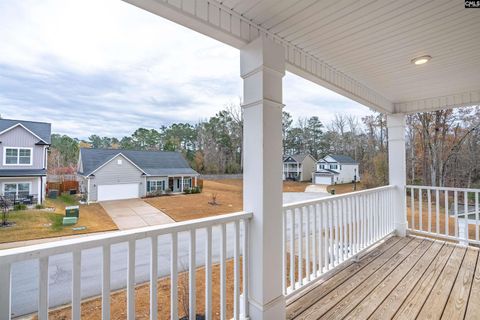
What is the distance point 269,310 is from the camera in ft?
5.77

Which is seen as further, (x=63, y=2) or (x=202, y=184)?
(x=202, y=184)

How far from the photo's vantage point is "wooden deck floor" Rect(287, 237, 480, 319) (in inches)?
78.0

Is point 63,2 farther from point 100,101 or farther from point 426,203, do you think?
point 426,203

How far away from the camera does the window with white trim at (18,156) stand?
0.97 metres

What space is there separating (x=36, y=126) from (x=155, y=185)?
678mm

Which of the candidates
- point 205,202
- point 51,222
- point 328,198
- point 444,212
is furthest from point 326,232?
point 444,212

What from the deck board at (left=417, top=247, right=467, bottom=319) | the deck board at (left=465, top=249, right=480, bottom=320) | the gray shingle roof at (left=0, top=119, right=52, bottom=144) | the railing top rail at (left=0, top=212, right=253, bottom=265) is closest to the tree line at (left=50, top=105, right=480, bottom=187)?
the gray shingle roof at (left=0, top=119, right=52, bottom=144)

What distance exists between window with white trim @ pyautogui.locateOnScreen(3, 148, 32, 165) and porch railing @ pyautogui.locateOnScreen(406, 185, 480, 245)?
4872 millimetres

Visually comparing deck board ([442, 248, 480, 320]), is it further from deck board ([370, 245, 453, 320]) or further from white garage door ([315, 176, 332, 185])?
white garage door ([315, 176, 332, 185])

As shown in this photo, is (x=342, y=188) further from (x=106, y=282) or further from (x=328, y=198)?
(x=106, y=282)

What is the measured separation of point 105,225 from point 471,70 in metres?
3.82

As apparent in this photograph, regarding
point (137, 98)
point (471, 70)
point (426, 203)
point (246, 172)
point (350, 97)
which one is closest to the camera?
point (137, 98)

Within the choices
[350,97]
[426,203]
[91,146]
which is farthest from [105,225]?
[426,203]

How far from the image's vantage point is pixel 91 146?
1349mm
